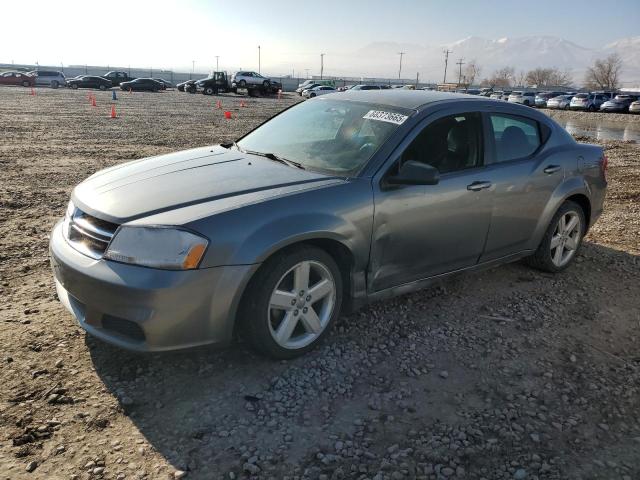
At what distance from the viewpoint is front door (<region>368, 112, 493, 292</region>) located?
3.56 meters

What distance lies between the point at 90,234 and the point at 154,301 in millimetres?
668

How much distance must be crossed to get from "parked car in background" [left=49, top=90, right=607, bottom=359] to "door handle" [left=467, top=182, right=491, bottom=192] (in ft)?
0.05

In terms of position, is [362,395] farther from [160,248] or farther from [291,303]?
[160,248]

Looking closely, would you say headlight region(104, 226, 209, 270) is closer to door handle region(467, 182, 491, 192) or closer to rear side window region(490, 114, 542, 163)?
door handle region(467, 182, 491, 192)

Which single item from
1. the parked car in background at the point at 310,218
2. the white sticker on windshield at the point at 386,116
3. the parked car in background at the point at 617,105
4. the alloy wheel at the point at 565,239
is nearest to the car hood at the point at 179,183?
the parked car in background at the point at 310,218

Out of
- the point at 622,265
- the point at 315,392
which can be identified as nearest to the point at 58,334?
the point at 315,392

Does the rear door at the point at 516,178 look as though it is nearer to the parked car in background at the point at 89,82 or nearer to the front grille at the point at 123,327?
the front grille at the point at 123,327

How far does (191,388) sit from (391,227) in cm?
163

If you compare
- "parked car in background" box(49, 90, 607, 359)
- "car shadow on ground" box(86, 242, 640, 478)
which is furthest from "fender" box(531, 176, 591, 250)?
"car shadow on ground" box(86, 242, 640, 478)

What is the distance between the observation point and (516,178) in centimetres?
430

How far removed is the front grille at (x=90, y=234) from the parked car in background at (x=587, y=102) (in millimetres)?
48778

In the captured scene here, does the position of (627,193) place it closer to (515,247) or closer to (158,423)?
(515,247)

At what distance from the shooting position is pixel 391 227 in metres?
3.55

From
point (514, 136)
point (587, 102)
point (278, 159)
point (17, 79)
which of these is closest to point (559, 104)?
→ point (587, 102)
